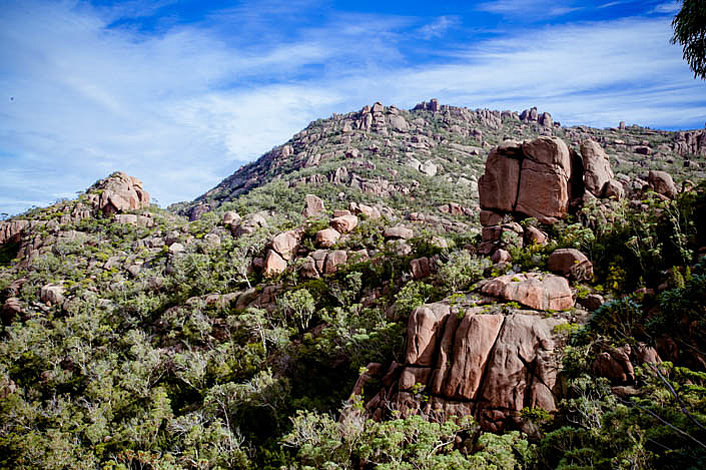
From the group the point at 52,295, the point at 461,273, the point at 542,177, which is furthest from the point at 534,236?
the point at 52,295

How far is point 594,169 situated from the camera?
3167 cm

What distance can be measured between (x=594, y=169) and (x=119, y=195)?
255 ft

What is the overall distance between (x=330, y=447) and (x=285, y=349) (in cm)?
1381

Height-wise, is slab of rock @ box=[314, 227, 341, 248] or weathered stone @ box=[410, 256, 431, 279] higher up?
slab of rock @ box=[314, 227, 341, 248]

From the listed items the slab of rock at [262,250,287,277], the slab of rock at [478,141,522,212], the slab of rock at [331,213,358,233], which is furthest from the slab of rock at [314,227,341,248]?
the slab of rock at [478,141,522,212]

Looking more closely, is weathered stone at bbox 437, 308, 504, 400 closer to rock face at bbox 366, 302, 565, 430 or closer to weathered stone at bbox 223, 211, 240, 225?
rock face at bbox 366, 302, 565, 430

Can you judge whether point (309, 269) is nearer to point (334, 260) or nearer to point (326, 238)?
point (334, 260)

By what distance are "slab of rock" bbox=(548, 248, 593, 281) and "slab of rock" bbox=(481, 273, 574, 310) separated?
2040mm

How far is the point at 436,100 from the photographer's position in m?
180

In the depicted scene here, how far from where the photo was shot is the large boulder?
31.4 m

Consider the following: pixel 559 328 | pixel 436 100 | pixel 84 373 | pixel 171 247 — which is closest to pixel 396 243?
pixel 559 328

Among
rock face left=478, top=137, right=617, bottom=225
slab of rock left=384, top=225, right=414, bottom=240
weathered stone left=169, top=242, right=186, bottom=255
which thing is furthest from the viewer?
weathered stone left=169, top=242, right=186, bottom=255

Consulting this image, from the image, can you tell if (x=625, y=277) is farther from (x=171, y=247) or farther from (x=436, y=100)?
(x=436, y=100)

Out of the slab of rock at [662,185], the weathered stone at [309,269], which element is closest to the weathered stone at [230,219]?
the weathered stone at [309,269]
